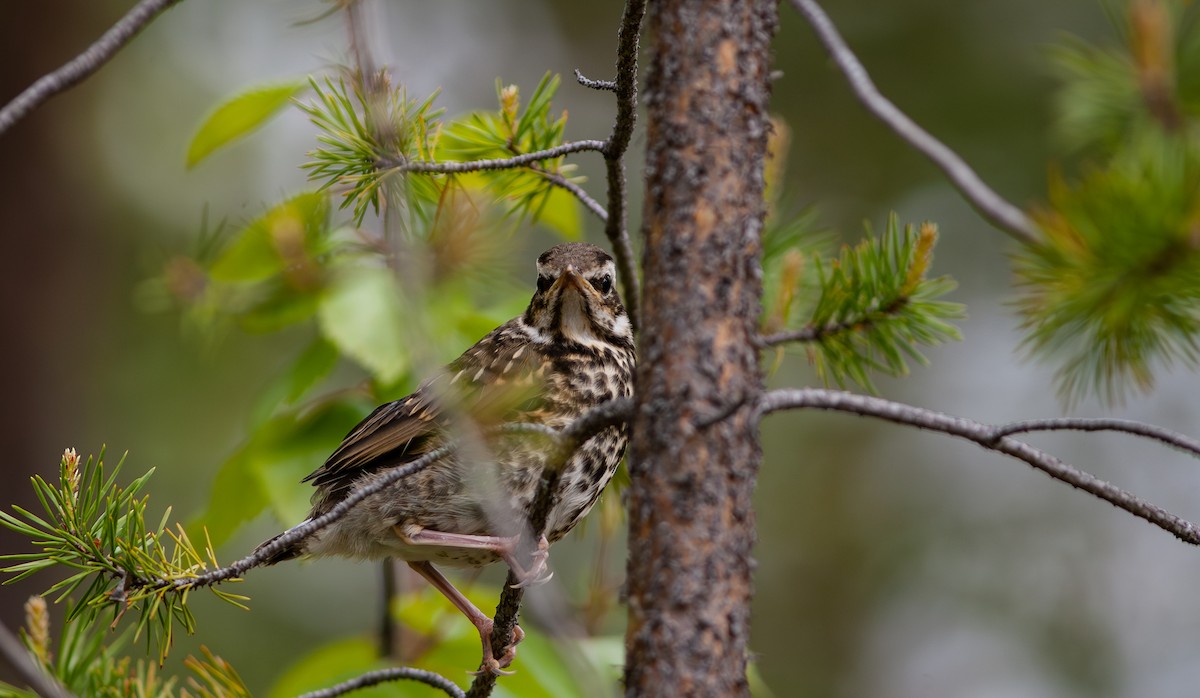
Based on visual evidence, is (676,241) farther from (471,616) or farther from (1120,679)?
(1120,679)

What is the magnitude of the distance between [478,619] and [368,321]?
0.77 metres

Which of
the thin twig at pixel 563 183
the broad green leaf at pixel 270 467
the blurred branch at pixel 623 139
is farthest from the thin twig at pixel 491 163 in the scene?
the broad green leaf at pixel 270 467

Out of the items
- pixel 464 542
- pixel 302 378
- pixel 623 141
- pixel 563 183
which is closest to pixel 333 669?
pixel 464 542

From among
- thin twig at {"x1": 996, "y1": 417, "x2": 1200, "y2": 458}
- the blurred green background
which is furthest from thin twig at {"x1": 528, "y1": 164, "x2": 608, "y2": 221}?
the blurred green background

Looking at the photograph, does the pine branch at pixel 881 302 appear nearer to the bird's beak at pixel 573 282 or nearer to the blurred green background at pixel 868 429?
the bird's beak at pixel 573 282

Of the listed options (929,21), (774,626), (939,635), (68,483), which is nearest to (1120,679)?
(939,635)

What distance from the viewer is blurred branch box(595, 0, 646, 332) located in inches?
72.4

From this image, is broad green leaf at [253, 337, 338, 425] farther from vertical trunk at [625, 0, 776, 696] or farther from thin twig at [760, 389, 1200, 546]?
thin twig at [760, 389, 1200, 546]

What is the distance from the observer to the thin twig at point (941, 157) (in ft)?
4.02

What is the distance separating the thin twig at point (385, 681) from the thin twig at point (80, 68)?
1.17 metres

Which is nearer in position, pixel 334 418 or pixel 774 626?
pixel 334 418

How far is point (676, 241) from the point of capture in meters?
1.50

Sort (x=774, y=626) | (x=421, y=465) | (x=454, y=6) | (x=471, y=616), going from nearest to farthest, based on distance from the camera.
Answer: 1. (x=421, y=465)
2. (x=471, y=616)
3. (x=774, y=626)
4. (x=454, y=6)

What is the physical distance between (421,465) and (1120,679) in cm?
676
